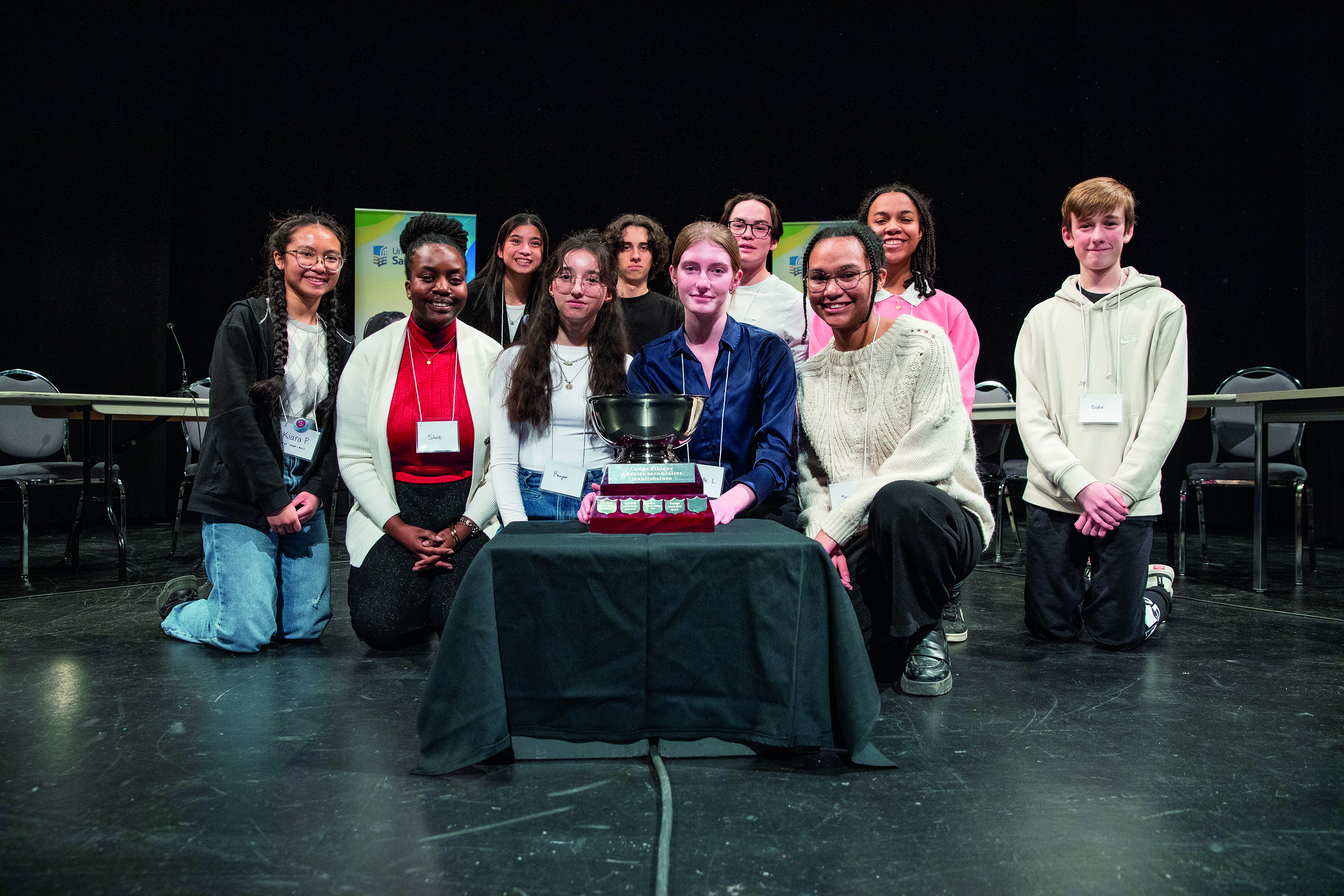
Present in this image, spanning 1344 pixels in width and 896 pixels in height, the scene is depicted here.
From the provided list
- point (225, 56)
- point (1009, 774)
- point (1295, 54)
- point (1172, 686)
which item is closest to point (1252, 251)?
point (1295, 54)

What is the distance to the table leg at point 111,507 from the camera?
3.97 metres

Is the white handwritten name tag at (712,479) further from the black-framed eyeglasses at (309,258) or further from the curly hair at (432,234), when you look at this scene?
the black-framed eyeglasses at (309,258)

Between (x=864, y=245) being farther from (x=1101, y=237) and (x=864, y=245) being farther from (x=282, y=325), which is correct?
(x=282, y=325)

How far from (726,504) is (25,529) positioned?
12.5ft

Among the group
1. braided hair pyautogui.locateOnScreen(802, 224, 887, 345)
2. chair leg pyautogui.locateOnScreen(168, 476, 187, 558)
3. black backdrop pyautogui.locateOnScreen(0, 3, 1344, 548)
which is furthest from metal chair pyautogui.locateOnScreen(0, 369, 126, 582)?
braided hair pyautogui.locateOnScreen(802, 224, 887, 345)

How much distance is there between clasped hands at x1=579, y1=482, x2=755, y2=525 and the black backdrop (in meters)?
4.97

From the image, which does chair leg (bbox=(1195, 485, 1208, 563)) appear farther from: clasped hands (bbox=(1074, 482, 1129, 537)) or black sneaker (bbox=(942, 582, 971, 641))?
black sneaker (bbox=(942, 582, 971, 641))

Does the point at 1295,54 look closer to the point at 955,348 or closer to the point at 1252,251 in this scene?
the point at 1252,251

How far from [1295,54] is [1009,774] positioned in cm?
659

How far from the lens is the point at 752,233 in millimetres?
3021

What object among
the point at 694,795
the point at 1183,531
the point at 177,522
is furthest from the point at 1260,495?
the point at 177,522

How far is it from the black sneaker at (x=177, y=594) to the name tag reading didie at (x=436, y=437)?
1072 millimetres

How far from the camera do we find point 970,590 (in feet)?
12.6

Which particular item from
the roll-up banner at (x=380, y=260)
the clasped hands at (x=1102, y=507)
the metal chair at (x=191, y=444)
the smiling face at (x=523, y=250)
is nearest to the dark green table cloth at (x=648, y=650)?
the clasped hands at (x=1102, y=507)
